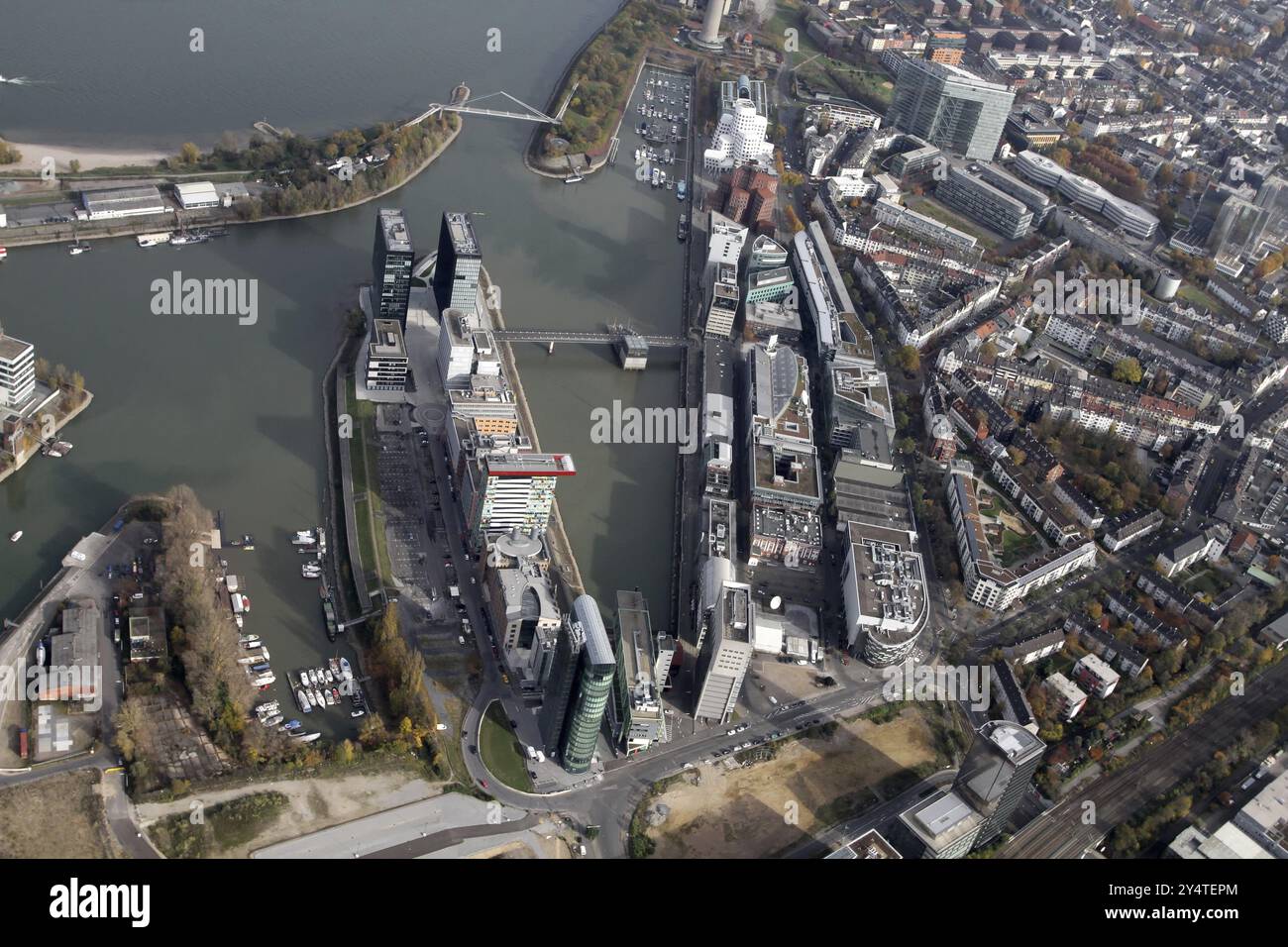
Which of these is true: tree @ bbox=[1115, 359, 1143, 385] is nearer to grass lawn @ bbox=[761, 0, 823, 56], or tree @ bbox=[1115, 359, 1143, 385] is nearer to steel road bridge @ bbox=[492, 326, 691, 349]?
steel road bridge @ bbox=[492, 326, 691, 349]

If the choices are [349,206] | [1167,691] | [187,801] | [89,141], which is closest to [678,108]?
[349,206]

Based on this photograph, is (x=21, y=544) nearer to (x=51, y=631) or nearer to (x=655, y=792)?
(x=51, y=631)

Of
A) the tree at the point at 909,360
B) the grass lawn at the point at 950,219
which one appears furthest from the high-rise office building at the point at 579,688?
A: the grass lawn at the point at 950,219

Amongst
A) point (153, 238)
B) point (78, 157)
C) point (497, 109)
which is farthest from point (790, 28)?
point (153, 238)

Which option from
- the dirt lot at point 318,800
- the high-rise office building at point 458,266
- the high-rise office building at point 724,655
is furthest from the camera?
the high-rise office building at point 458,266

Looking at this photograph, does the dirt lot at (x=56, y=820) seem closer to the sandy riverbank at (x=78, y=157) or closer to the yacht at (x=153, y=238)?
the yacht at (x=153, y=238)

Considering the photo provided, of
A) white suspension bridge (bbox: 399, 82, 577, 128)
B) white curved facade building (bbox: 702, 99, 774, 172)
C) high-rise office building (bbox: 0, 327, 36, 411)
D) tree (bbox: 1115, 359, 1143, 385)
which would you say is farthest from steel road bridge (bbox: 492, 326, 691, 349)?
white suspension bridge (bbox: 399, 82, 577, 128)

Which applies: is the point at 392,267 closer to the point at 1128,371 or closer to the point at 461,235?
the point at 461,235
